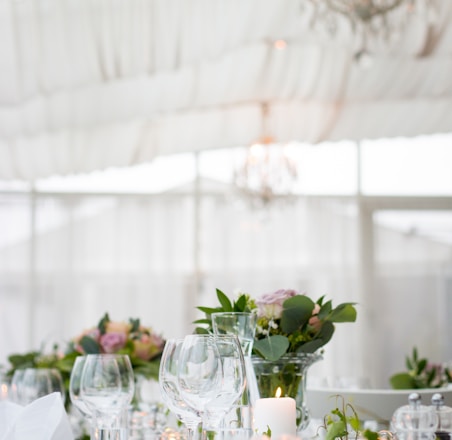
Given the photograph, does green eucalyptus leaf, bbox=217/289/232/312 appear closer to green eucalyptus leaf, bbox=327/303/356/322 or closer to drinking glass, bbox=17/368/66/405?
green eucalyptus leaf, bbox=327/303/356/322

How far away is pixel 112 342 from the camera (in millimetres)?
2668

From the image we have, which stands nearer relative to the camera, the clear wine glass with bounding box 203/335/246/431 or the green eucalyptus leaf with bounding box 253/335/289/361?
the clear wine glass with bounding box 203/335/246/431

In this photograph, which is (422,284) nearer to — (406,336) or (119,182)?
(406,336)

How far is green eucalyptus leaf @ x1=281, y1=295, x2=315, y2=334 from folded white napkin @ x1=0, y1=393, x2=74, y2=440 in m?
0.47

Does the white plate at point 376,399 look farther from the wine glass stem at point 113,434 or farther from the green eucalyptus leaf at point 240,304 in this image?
the wine glass stem at point 113,434

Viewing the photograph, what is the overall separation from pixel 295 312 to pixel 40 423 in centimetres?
53

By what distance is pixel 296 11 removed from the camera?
5.34 meters

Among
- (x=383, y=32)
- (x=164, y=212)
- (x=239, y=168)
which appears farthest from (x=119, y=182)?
(x=383, y=32)

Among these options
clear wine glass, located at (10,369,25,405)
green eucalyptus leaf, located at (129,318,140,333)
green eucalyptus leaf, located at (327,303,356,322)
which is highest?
green eucalyptus leaf, located at (327,303,356,322)

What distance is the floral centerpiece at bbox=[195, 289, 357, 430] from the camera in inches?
67.7

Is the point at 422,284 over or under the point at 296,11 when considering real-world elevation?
under

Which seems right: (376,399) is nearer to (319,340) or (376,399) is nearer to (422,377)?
(319,340)

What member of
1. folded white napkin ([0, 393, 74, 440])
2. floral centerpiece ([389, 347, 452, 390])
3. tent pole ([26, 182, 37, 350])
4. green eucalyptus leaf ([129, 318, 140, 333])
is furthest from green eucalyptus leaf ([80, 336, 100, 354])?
tent pole ([26, 182, 37, 350])

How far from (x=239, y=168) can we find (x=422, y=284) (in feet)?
6.75
